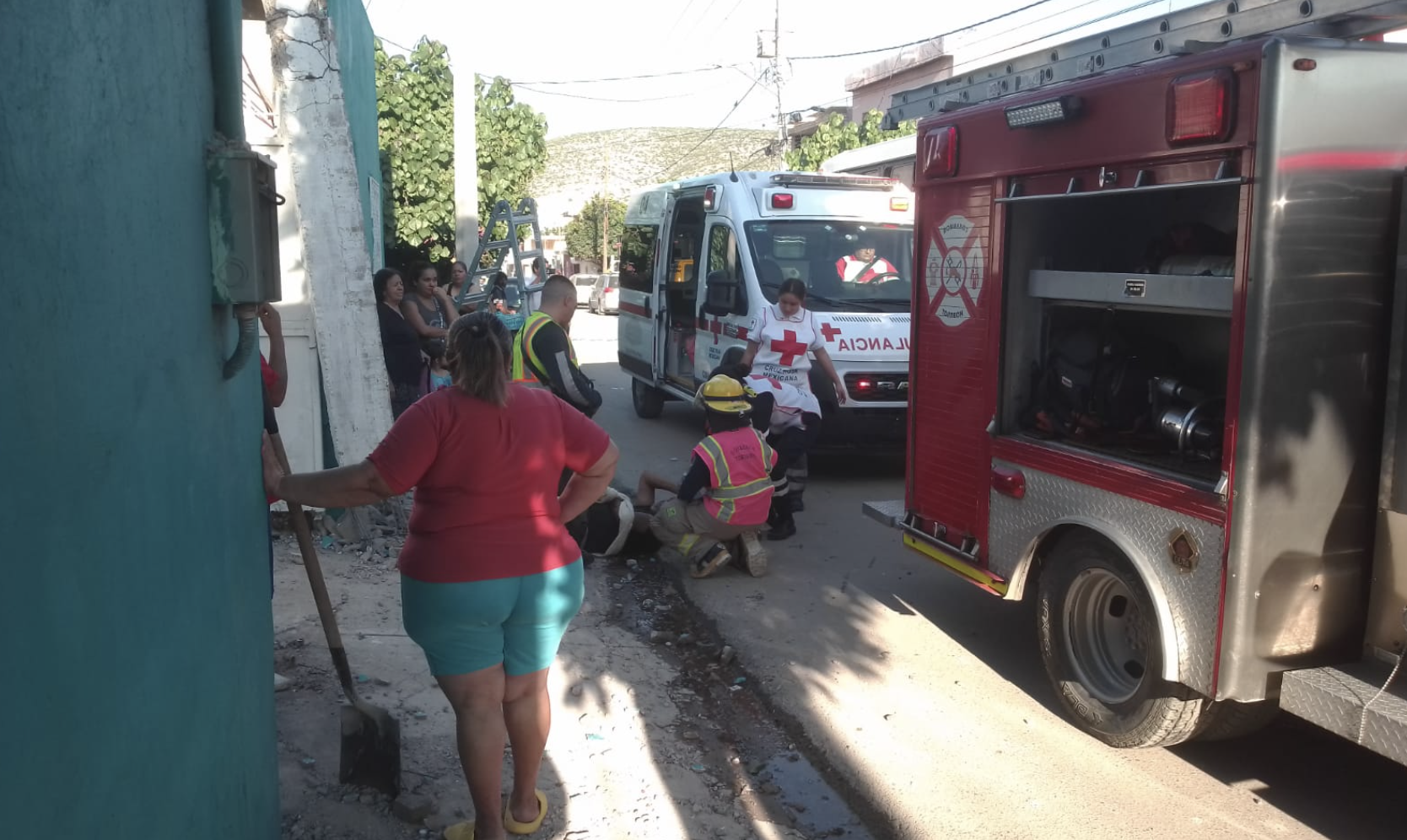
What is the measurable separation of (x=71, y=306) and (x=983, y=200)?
409cm

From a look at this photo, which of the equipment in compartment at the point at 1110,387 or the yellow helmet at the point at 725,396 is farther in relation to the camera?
the yellow helmet at the point at 725,396

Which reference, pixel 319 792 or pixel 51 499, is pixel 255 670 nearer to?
pixel 319 792

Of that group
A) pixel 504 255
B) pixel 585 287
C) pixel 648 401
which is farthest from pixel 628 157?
pixel 648 401

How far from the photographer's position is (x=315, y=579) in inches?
152

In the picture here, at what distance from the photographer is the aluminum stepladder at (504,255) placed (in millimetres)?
14102

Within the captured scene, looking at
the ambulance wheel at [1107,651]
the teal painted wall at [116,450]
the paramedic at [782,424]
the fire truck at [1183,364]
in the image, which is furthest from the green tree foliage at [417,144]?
the teal painted wall at [116,450]

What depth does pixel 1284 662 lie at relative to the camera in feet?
12.9

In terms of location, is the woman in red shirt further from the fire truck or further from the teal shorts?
the fire truck

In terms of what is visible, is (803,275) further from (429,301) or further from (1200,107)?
(1200,107)

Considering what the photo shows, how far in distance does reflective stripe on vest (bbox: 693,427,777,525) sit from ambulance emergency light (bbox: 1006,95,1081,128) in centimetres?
265

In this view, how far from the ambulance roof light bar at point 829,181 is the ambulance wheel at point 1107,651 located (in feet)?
19.8

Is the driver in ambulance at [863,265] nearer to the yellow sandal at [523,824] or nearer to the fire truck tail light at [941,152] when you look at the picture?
the fire truck tail light at [941,152]

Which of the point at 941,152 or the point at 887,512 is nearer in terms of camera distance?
the point at 941,152

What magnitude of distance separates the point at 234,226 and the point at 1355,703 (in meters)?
3.50
